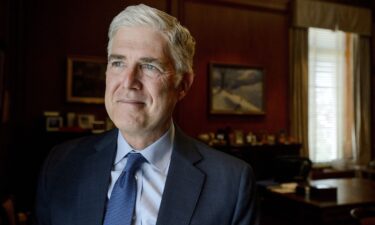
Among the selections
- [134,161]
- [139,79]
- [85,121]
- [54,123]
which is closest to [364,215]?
[134,161]

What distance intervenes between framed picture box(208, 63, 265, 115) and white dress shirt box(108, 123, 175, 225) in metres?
4.62

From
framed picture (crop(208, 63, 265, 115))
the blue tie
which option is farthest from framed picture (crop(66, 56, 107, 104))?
the blue tie

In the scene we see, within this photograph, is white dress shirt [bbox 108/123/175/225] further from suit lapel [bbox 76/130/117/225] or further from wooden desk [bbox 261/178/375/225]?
wooden desk [bbox 261/178/375/225]

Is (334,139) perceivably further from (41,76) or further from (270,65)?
(41,76)

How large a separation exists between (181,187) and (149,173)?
13cm

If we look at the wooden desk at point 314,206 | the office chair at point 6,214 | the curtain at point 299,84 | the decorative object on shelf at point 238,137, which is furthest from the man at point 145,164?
the curtain at point 299,84

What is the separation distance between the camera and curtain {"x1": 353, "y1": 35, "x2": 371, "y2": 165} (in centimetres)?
710

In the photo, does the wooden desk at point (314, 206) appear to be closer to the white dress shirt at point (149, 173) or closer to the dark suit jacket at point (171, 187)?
the dark suit jacket at point (171, 187)

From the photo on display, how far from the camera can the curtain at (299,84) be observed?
21.1ft

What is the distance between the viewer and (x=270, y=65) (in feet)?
21.0

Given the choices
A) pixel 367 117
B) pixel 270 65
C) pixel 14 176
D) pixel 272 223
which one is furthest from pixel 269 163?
pixel 14 176

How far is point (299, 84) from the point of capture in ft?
21.2

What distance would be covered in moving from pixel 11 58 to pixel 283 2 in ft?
15.1

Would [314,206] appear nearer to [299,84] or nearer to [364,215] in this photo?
[364,215]
